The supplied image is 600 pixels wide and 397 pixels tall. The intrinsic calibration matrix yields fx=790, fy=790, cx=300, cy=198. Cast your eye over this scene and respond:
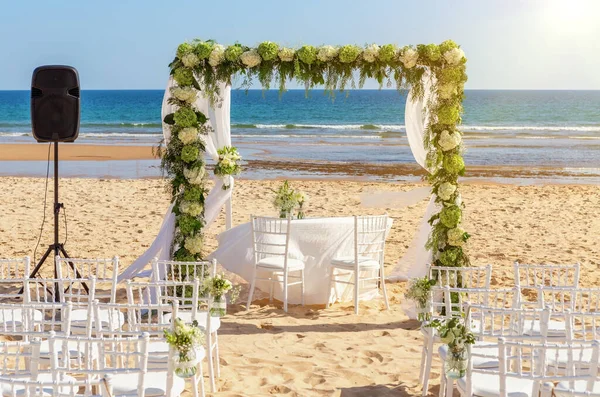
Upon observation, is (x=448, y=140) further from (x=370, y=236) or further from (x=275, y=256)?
(x=275, y=256)

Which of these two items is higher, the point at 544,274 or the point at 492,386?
the point at 544,274

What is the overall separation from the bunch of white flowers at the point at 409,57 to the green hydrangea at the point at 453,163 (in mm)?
847

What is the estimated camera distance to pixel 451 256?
22.1 ft

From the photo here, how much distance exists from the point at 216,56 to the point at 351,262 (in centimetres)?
217

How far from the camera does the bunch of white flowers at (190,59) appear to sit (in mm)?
6789

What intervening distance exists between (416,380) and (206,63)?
10.9 feet

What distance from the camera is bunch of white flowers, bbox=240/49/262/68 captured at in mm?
6750

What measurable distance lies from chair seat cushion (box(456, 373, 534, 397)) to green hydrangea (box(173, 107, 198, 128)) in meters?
3.68

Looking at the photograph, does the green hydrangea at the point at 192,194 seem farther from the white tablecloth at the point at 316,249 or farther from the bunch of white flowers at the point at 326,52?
the bunch of white flowers at the point at 326,52

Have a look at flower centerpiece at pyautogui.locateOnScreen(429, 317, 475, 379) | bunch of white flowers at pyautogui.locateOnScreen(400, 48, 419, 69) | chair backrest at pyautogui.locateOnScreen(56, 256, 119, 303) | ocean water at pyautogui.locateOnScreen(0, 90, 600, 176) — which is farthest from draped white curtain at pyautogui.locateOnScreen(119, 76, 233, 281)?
flower centerpiece at pyautogui.locateOnScreen(429, 317, 475, 379)

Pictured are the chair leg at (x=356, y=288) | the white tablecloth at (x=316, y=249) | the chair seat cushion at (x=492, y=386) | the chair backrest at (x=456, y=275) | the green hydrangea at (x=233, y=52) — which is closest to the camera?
the chair seat cushion at (x=492, y=386)

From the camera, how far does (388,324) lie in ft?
21.9

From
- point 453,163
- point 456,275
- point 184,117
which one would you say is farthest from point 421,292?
point 184,117

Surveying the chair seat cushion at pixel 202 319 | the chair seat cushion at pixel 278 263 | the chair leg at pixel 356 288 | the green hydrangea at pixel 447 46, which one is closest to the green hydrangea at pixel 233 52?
the green hydrangea at pixel 447 46
